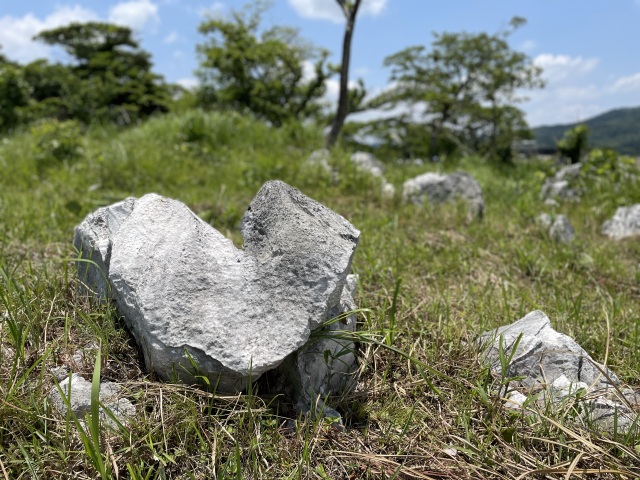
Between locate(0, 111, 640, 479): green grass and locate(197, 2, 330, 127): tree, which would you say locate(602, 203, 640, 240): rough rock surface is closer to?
locate(0, 111, 640, 479): green grass

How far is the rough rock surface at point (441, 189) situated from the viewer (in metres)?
5.89

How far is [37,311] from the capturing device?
7.04 ft

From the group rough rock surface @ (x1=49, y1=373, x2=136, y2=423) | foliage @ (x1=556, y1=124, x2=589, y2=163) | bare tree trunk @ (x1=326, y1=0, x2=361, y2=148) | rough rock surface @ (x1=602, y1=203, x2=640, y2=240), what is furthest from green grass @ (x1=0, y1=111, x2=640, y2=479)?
foliage @ (x1=556, y1=124, x2=589, y2=163)

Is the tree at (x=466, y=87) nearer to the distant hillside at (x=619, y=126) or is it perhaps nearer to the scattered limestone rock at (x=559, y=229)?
the scattered limestone rock at (x=559, y=229)

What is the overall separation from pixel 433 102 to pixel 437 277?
10.8 meters

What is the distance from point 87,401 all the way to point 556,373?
1.82 metres

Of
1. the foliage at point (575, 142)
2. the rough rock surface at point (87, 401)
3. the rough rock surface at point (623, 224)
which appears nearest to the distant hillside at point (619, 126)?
the foliage at point (575, 142)

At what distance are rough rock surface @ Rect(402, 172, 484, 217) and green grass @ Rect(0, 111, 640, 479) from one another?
123 cm

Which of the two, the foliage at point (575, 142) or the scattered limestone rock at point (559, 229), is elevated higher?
the foliage at point (575, 142)

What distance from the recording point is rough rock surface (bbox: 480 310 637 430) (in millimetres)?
1981

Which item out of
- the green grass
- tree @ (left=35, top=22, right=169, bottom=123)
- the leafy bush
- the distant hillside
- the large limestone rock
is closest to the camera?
the green grass

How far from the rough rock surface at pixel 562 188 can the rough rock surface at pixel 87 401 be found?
5.97 metres

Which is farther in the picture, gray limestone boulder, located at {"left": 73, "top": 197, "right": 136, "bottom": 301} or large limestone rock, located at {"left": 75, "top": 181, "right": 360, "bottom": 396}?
gray limestone boulder, located at {"left": 73, "top": 197, "right": 136, "bottom": 301}

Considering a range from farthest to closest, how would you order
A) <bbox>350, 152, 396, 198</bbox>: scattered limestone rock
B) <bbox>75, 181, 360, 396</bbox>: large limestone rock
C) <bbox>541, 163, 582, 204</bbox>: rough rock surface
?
1. <bbox>541, 163, 582, 204</bbox>: rough rock surface
2. <bbox>350, 152, 396, 198</bbox>: scattered limestone rock
3. <bbox>75, 181, 360, 396</bbox>: large limestone rock
